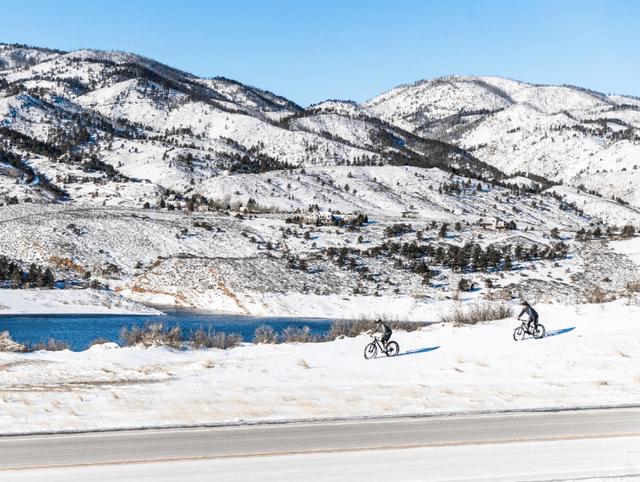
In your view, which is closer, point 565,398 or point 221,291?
point 565,398

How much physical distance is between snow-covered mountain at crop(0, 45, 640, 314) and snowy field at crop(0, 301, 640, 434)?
24503mm

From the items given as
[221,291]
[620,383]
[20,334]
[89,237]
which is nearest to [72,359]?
[20,334]

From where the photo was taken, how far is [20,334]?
3378cm

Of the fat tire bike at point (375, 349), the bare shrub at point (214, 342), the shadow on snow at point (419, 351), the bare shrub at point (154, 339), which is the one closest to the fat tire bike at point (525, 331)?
the shadow on snow at point (419, 351)

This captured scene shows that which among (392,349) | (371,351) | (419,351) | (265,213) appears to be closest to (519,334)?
(419,351)

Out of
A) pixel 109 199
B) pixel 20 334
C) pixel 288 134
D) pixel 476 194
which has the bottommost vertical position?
pixel 20 334

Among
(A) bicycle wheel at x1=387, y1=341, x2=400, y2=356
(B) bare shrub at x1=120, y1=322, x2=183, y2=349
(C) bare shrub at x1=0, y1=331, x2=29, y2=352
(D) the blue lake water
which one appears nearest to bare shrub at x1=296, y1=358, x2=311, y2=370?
(A) bicycle wheel at x1=387, y1=341, x2=400, y2=356

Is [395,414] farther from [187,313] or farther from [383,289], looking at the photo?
[383,289]

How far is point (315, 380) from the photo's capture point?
63.2ft

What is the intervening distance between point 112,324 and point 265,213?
41.2 metres

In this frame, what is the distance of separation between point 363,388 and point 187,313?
97.1ft

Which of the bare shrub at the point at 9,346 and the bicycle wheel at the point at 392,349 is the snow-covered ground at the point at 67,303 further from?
the bicycle wheel at the point at 392,349

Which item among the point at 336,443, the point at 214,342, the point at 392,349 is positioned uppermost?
the point at 392,349

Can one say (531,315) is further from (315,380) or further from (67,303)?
(67,303)
